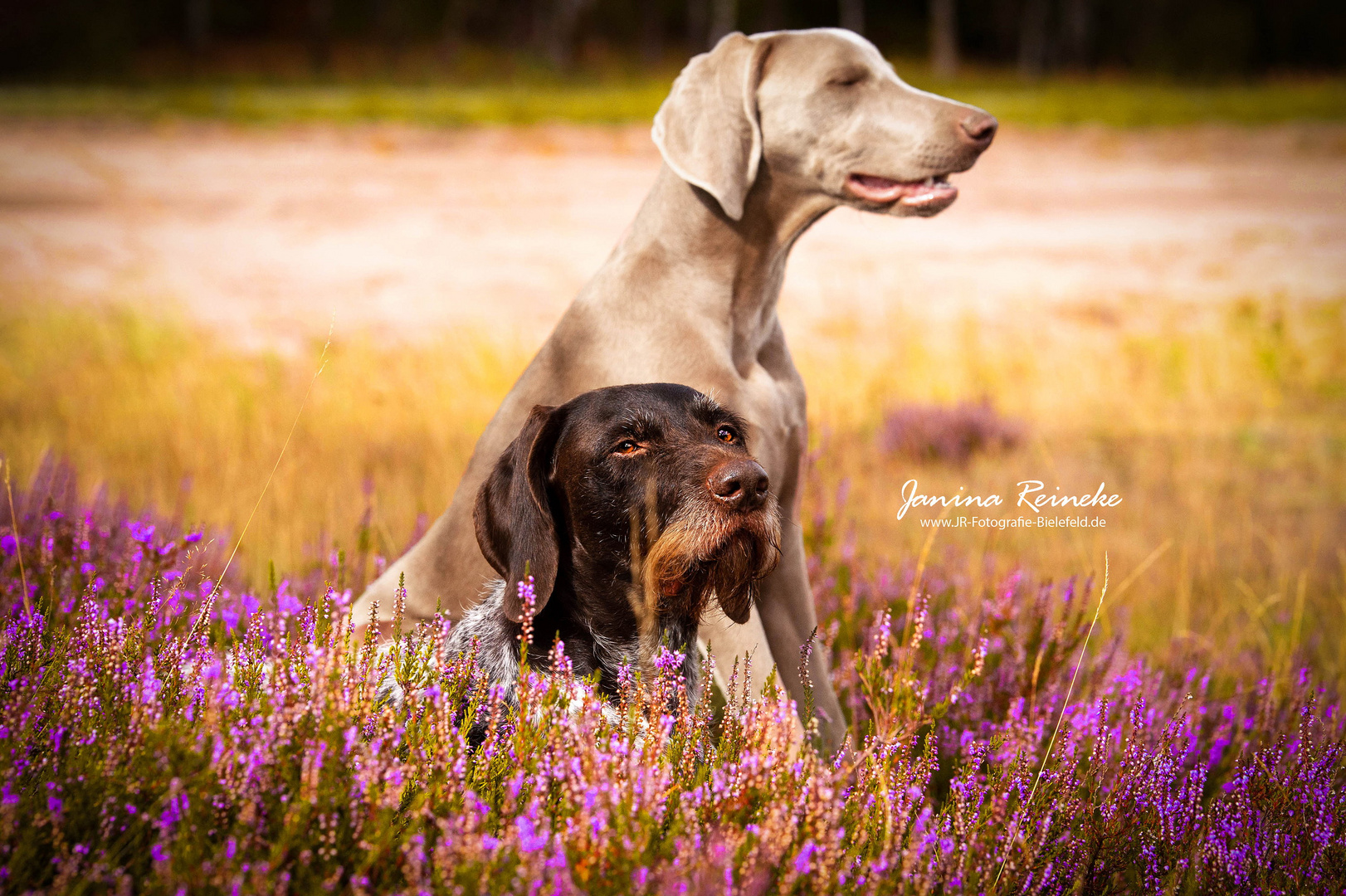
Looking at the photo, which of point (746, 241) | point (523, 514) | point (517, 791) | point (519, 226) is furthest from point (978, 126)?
point (519, 226)

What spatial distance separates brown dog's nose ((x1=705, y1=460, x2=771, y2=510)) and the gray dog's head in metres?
1.23

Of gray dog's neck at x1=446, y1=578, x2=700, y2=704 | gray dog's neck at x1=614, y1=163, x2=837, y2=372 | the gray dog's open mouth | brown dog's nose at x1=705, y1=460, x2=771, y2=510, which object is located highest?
the gray dog's open mouth

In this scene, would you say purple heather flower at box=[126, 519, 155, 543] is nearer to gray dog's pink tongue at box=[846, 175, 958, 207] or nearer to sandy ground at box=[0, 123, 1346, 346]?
gray dog's pink tongue at box=[846, 175, 958, 207]

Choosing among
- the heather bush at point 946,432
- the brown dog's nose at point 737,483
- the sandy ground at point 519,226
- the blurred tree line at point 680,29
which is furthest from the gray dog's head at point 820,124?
the blurred tree line at point 680,29

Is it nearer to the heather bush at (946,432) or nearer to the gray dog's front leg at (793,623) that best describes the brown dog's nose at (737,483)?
the gray dog's front leg at (793,623)

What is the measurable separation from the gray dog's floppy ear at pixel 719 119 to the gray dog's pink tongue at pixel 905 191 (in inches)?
14.0

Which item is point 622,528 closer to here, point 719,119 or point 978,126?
point 719,119

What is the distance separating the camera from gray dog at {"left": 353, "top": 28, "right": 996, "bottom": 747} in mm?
3422

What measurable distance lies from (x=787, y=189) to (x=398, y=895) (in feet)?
8.35

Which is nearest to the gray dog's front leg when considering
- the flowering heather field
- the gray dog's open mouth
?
the flowering heather field

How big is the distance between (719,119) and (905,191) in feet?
2.19

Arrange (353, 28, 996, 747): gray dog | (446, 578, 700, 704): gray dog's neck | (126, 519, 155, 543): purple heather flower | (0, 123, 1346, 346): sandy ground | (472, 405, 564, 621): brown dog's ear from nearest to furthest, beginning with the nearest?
(472, 405, 564, 621): brown dog's ear, (446, 578, 700, 704): gray dog's neck, (126, 519, 155, 543): purple heather flower, (353, 28, 996, 747): gray dog, (0, 123, 1346, 346): sandy ground

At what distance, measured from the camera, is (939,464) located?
712 cm

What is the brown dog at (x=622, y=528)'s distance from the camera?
271 cm
